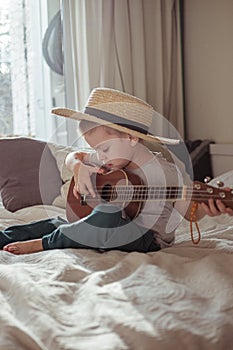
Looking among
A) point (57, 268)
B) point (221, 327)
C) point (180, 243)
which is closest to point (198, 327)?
point (221, 327)

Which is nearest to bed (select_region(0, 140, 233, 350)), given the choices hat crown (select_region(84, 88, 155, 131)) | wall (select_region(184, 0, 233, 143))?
hat crown (select_region(84, 88, 155, 131))

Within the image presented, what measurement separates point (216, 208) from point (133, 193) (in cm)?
21

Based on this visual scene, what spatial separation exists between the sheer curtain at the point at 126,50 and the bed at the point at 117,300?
1.50 m

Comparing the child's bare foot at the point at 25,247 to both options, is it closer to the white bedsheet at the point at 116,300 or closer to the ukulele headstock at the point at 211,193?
the white bedsheet at the point at 116,300

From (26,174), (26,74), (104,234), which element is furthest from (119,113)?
(26,74)

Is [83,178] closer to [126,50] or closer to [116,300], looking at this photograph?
[116,300]

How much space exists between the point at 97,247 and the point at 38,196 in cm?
91

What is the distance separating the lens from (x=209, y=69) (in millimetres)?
2586

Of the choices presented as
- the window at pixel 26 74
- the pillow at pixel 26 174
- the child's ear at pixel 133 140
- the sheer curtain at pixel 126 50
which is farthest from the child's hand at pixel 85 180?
the window at pixel 26 74

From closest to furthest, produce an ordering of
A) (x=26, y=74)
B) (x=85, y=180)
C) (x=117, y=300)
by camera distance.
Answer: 1. (x=117, y=300)
2. (x=85, y=180)
3. (x=26, y=74)

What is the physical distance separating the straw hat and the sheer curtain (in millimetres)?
1140

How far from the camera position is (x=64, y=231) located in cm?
129

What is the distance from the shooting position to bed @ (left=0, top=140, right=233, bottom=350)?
2.52ft

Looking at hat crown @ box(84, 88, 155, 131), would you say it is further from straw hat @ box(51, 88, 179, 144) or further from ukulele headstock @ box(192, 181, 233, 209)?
ukulele headstock @ box(192, 181, 233, 209)
